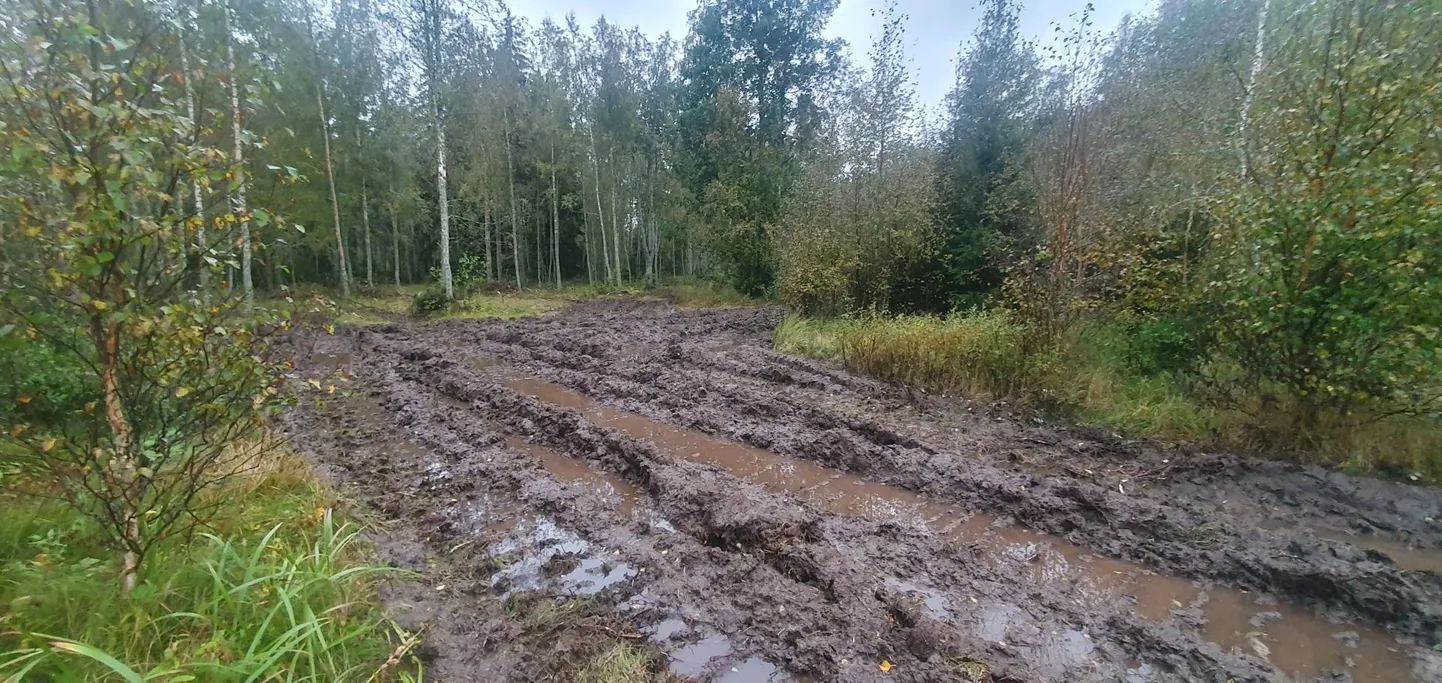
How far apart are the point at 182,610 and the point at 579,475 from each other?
295 cm

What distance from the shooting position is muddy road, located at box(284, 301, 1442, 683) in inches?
111

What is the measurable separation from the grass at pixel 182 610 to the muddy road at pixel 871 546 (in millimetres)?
334

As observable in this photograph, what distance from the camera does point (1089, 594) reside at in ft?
11.0

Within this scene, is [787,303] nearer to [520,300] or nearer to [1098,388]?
[1098,388]

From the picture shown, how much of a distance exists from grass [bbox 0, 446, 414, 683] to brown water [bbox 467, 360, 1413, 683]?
1.49 metres

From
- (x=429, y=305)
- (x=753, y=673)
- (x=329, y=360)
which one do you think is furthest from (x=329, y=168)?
(x=753, y=673)

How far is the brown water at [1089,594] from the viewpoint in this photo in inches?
112

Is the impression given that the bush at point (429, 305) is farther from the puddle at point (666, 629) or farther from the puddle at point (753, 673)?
the puddle at point (753, 673)

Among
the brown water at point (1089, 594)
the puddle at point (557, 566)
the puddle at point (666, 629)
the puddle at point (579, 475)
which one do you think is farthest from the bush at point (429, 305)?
the puddle at point (666, 629)

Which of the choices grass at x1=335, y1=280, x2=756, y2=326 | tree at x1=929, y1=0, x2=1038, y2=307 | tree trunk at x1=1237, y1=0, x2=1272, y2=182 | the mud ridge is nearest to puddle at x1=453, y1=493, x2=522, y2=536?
the mud ridge

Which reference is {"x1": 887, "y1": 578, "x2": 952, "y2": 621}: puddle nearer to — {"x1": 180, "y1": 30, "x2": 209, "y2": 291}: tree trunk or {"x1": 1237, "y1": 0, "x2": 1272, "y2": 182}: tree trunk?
{"x1": 180, "y1": 30, "x2": 209, "y2": 291}: tree trunk

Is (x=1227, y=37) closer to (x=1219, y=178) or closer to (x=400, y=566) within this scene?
(x=1219, y=178)

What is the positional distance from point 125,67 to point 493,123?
22451 mm

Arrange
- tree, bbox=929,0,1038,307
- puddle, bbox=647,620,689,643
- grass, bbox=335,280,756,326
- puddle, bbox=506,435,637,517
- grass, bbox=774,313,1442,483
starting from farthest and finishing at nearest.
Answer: grass, bbox=335,280,756,326 → tree, bbox=929,0,1038,307 → puddle, bbox=506,435,637,517 → grass, bbox=774,313,1442,483 → puddle, bbox=647,620,689,643
